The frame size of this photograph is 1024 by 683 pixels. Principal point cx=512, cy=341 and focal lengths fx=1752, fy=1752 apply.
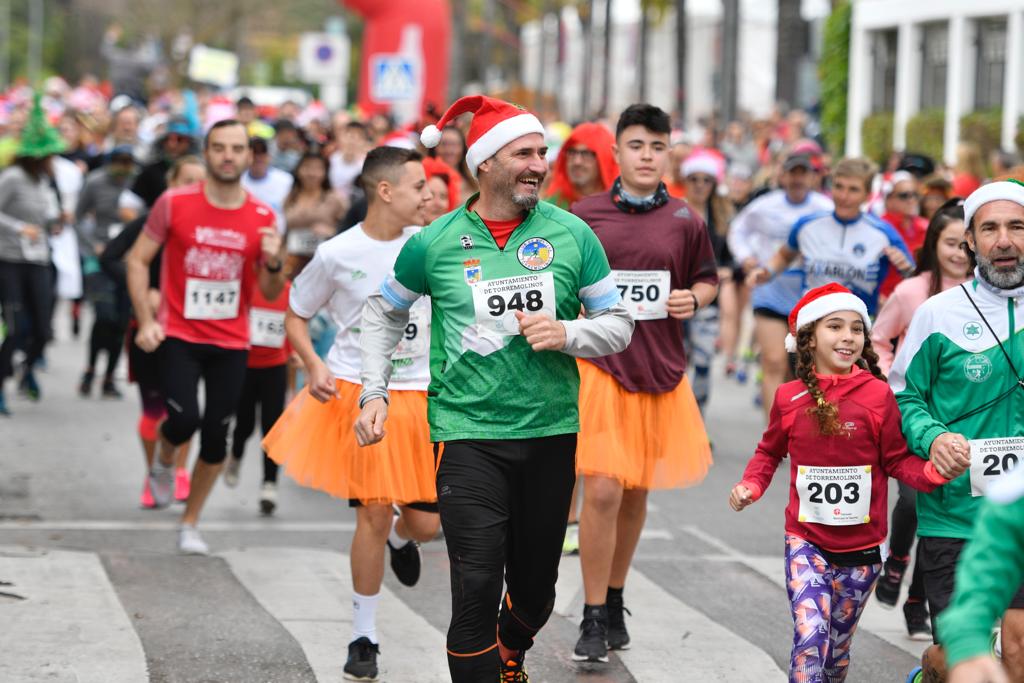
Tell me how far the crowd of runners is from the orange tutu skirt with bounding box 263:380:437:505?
1 centimetres

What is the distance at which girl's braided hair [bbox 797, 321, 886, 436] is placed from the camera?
6035 millimetres

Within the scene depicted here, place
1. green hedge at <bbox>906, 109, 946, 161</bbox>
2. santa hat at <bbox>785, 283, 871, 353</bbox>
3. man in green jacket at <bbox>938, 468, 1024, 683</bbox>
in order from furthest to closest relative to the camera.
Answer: green hedge at <bbox>906, 109, 946, 161</bbox>, santa hat at <bbox>785, 283, 871, 353</bbox>, man in green jacket at <bbox>938, 468, 1024, 683</bbox>

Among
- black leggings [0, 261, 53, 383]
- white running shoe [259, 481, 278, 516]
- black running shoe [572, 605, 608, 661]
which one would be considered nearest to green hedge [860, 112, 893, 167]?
black leggings [0, 261, 53, 383]

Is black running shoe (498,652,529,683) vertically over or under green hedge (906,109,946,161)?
under

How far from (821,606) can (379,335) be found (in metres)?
1.76

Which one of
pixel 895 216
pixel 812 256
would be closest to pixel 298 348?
pixel 812 256

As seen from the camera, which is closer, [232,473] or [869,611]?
[869,611]

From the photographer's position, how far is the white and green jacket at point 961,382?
572cm

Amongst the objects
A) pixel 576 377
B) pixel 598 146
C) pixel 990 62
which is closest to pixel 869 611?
pixel 598 146

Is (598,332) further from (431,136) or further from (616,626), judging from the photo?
(616,626)

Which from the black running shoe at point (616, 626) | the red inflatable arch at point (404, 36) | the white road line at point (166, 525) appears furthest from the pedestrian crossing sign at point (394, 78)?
the black running shoe at point (616, 626)

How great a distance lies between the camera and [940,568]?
5.69 metres

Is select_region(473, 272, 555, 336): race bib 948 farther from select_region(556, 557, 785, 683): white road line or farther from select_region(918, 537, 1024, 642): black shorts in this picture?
select_region(556, 557, 785, 683): white road line

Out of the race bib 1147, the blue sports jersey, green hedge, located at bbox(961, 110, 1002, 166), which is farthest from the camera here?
green hedge, located at bbox(961, 110, 1002, 166)
